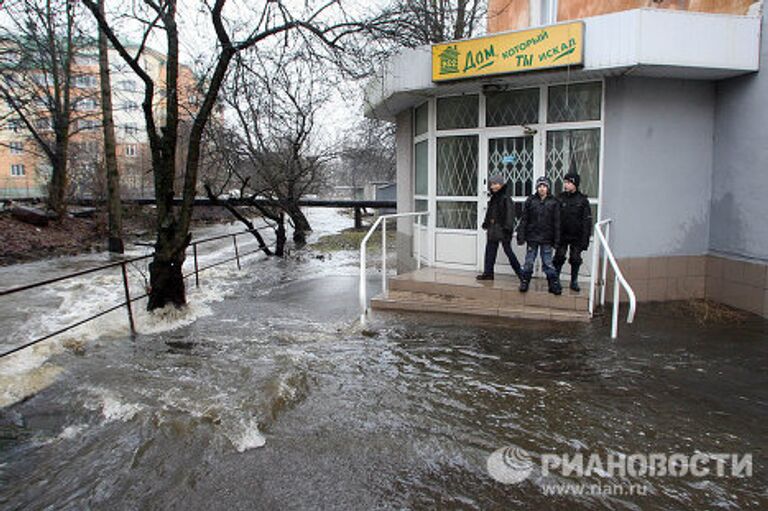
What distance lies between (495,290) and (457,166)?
2.41 metres

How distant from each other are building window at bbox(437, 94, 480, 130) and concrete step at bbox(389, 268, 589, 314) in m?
2.41

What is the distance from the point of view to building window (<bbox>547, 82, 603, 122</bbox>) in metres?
7.79

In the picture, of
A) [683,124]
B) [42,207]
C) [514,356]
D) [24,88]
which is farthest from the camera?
[42,207]

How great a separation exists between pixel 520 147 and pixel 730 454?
18.0 feet

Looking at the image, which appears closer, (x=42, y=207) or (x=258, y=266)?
(x=258, y=266)

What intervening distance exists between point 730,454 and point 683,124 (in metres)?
5.45

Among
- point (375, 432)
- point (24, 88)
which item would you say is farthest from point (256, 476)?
point (24, 88)

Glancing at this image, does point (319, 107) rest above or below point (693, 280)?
above

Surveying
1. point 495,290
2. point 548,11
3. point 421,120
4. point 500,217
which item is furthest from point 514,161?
point 548,11

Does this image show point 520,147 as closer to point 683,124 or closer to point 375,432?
point 683,124

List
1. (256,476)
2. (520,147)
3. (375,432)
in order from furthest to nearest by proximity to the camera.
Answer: (520,147)
(375,432)
(256,476)

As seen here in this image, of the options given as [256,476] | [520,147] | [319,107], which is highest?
[319,107]

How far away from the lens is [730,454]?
12.3ft

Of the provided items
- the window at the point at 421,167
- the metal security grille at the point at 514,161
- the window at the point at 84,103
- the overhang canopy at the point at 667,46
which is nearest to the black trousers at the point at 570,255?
the metal security grille at the point at 514,161
